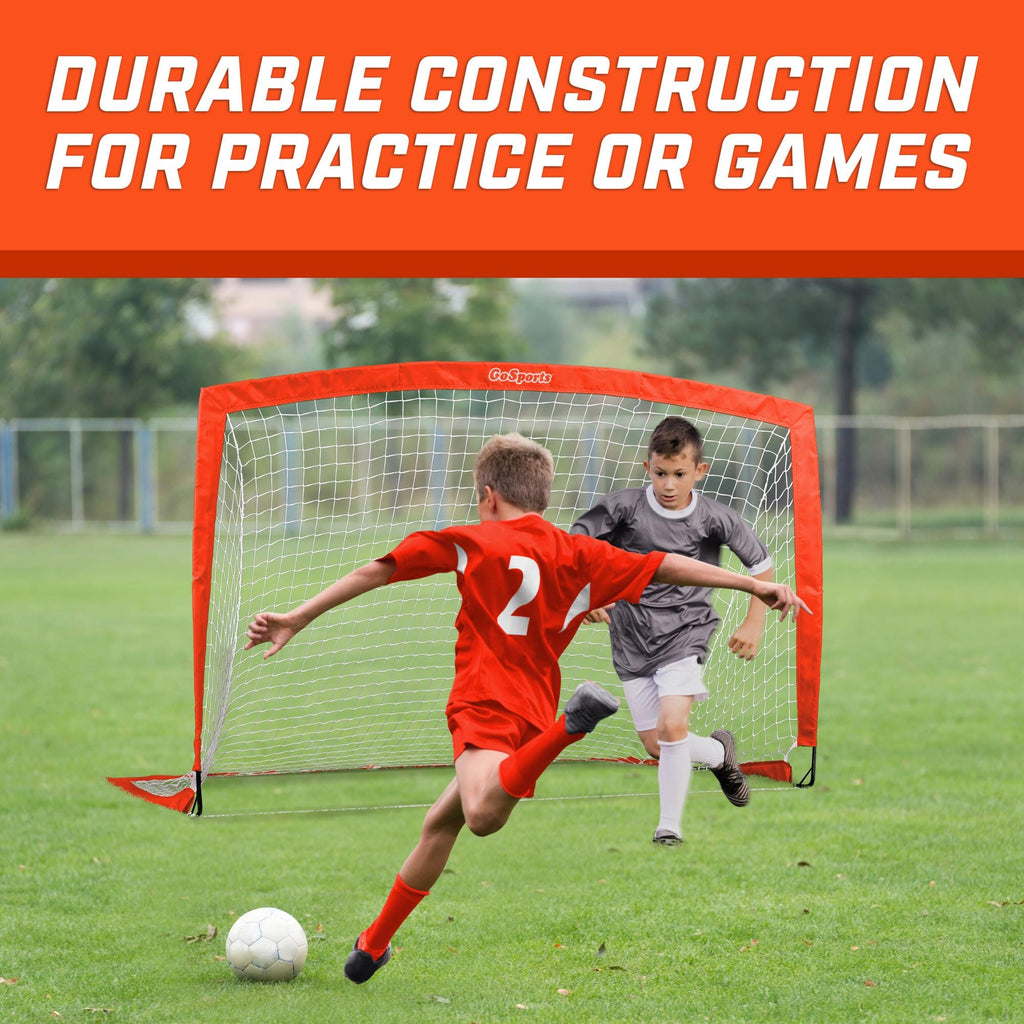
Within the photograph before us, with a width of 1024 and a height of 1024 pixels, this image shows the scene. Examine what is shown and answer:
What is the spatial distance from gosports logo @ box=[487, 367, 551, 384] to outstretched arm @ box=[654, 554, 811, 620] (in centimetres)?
103

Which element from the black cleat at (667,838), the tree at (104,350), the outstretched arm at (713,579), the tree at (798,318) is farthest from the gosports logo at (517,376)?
the tree at (104,350)

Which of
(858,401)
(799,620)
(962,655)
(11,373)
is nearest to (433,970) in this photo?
(799,620)

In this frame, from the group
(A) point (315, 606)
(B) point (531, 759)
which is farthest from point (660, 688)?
(A) point (315, 606)

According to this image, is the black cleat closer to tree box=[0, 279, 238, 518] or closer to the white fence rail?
the white fence rail

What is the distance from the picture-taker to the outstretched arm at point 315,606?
4.64 meters

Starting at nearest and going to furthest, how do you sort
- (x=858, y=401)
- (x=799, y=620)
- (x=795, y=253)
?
(x=799, y=620) → (x=795, y=253) → (x=858, y=401)

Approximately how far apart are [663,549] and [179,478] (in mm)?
27511

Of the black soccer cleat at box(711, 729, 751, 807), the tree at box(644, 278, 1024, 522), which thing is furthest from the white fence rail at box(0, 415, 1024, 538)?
the black soccer cleat at box(711, 729, 751, 807)

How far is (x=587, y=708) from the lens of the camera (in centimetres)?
427

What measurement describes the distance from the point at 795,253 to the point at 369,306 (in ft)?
83.4

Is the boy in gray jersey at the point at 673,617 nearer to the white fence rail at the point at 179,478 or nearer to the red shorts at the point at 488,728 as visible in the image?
the red shorts at the point at 488,728

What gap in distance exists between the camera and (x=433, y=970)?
5.56 m

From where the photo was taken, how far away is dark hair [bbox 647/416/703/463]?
5.71 meters

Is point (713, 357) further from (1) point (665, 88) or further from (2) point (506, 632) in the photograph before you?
(2) point (506, 632)
